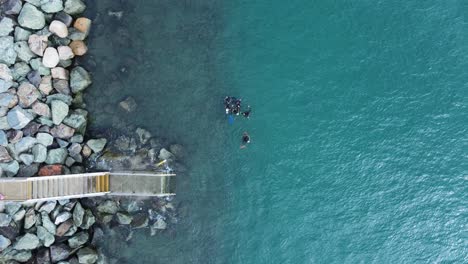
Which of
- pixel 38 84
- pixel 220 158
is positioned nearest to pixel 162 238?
pixel 220 158

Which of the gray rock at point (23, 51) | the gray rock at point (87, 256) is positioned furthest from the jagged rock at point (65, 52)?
the gray rock at point (87, 256)

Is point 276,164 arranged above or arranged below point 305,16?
below

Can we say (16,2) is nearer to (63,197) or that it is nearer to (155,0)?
(155,0)

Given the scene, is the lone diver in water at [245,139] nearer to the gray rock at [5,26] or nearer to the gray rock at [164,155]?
the gray rock at [164,155]

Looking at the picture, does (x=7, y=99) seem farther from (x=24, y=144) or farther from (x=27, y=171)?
(x=27, y=171)

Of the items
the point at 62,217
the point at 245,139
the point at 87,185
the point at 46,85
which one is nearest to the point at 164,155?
the point at 87,185

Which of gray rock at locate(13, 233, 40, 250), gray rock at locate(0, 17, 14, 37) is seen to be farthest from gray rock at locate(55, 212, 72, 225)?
gray rock at locate(0, 17, 14, 37)
